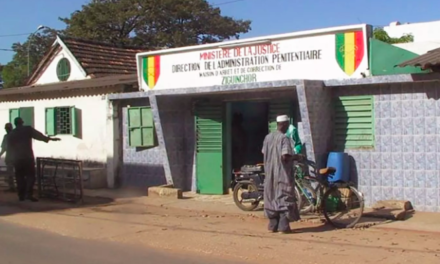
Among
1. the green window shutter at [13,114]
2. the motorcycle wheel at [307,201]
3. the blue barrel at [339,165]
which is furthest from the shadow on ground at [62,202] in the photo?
the blue barrel at [339,165]

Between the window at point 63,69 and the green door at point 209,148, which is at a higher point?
the window at point 63,69

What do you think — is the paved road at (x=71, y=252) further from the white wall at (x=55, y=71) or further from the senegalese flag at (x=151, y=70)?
the white wall at (x=55, y=71)

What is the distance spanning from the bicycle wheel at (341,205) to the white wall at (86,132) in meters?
7.42

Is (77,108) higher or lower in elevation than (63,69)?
lower

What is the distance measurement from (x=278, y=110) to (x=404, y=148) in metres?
2.91

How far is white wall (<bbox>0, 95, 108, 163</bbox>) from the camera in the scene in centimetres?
1611

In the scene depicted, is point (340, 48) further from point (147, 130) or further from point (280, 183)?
point (147, 130)

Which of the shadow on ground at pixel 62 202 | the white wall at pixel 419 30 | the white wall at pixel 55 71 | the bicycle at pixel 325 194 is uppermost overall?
the white wall at pixel 419 30

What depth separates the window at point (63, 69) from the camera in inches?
878

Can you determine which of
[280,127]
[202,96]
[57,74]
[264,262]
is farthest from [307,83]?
[57,74]

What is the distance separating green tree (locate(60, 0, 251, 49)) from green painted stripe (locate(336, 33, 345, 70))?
92.8ft

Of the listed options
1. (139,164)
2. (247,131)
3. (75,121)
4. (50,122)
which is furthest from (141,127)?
(50,122)

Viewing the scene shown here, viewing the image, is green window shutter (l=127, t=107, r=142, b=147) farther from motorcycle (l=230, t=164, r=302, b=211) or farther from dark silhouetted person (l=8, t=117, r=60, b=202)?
motorcycle (l=230, t=164, r=302, b=211)

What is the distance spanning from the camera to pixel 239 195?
11.8 m
